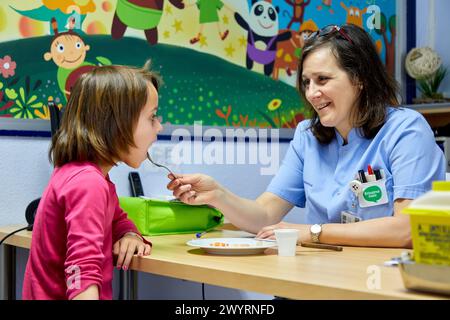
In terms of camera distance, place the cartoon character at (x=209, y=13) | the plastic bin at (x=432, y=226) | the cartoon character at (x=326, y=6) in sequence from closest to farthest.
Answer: the plastic bin at (x=432, y=226) → the cartoon character at (x=209, y=13) → the cartoon character at (x=326, y=6)

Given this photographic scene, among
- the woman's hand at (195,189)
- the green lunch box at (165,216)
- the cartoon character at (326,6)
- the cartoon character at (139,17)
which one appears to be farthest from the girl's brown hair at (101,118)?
the cartoon character at (326,6)

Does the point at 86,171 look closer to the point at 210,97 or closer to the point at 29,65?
the point at 29,65

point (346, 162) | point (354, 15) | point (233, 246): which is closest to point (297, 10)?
point (354, 15)

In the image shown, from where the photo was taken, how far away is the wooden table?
3.39ft

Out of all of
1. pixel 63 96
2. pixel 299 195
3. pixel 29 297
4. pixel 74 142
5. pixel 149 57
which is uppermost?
pixel 149 57

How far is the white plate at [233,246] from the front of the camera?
4.65 ft

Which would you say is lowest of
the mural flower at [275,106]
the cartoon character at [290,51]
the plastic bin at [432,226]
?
the plastic bin at [432,226]

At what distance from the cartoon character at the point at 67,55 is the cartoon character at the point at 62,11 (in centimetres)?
2

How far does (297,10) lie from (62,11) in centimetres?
118

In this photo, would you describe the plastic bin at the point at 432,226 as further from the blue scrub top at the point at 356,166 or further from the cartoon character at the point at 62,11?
the cartoon character at the point at 62,11

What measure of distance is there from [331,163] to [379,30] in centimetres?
164

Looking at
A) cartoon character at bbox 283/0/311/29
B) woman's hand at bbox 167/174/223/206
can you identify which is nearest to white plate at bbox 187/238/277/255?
woman's hand at bbox 167/174/223/206

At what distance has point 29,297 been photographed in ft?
4.34

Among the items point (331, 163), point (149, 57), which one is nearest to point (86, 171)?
point (331, 163)
